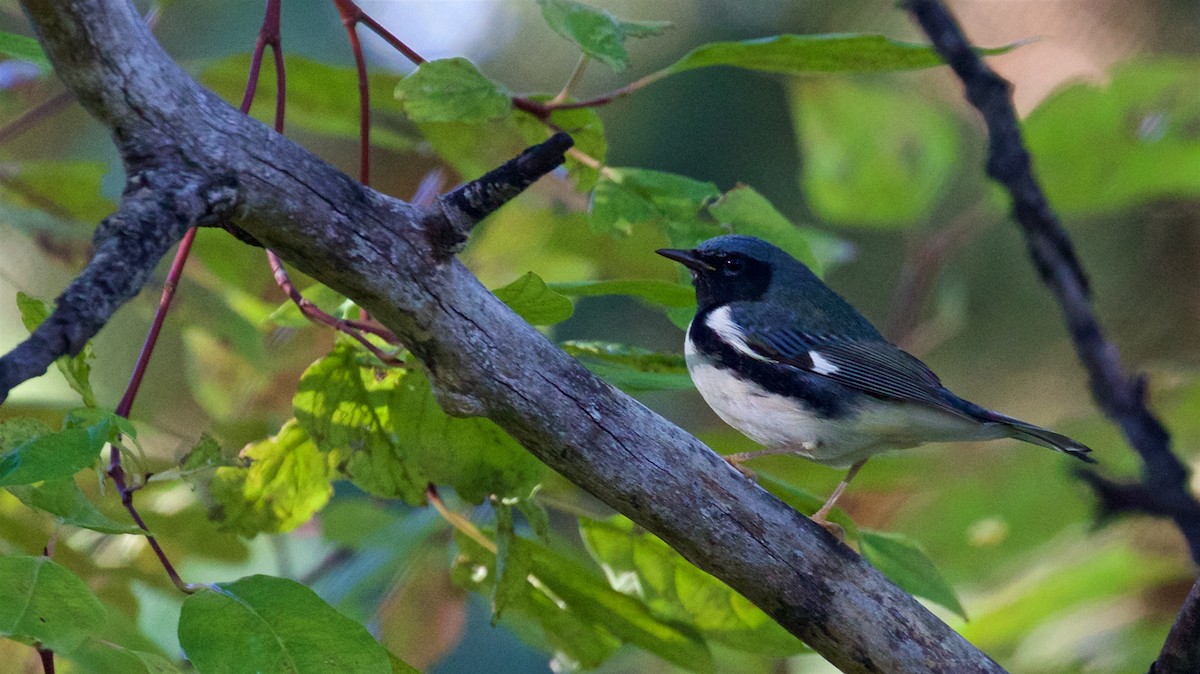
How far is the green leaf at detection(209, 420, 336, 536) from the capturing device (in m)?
2.14

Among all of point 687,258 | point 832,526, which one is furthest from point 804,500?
point 687,258

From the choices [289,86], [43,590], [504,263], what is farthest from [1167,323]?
[43,590]

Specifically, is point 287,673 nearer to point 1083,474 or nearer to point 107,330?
point 1083,474

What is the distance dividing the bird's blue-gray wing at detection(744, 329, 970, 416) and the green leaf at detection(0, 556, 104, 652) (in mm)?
1784

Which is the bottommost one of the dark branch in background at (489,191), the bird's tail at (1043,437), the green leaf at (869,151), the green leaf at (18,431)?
the green leaf at (18,431)

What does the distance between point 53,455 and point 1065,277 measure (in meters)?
1.71

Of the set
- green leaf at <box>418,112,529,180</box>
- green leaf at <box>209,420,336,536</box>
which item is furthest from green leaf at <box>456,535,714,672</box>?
green leaf at <box>418,112,529,180</box>

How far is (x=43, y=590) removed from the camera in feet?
4.70

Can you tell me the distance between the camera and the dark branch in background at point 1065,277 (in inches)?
66.0

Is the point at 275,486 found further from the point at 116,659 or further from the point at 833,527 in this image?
the point at 833,527

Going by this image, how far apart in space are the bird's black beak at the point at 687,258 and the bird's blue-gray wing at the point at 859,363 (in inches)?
10.6

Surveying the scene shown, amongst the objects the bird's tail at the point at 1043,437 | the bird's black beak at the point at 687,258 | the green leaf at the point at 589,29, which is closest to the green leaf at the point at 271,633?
the green leaf at the point at 589,29

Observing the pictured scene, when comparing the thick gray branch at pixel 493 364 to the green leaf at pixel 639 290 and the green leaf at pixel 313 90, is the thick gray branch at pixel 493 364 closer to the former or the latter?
the green leaf at pixel 639 290

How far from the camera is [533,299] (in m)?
1.86
